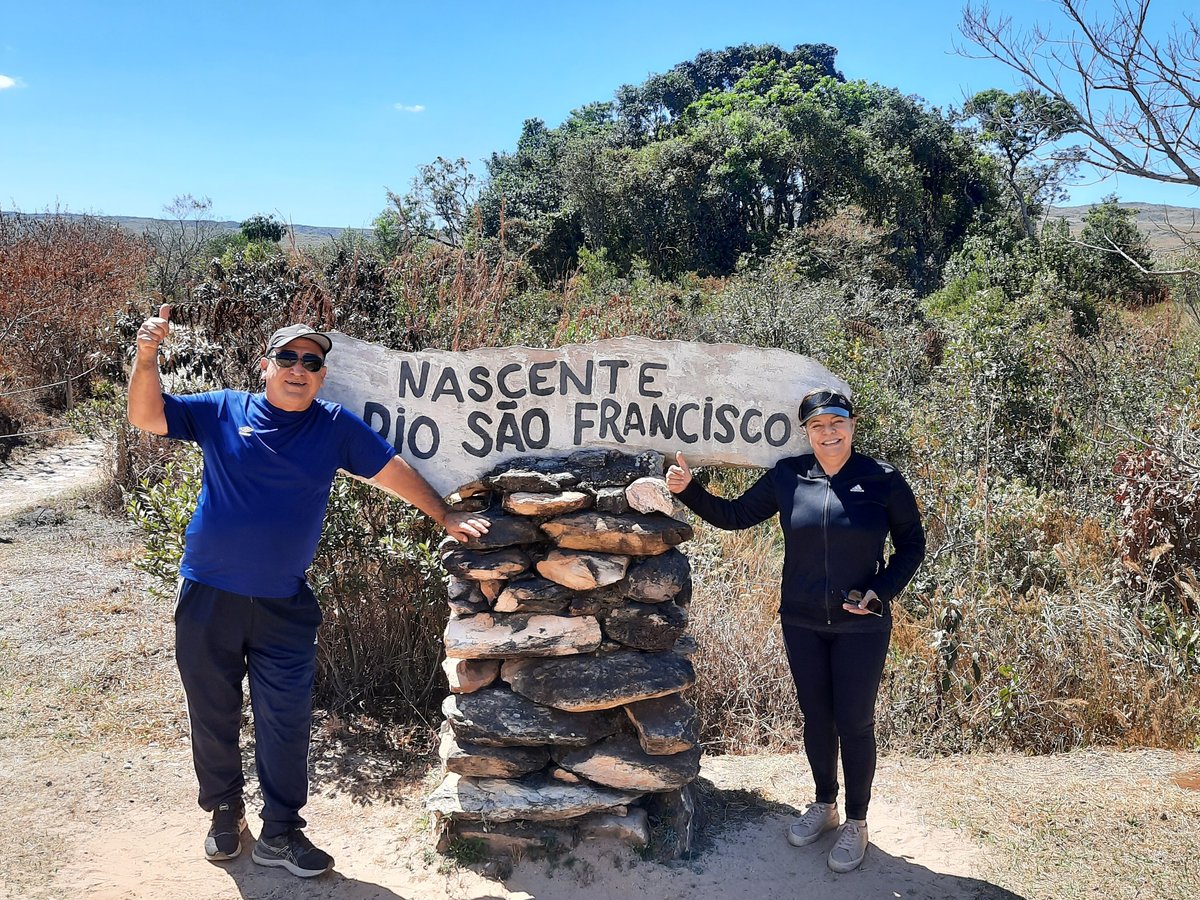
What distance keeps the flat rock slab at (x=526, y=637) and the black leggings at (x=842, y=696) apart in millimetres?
689

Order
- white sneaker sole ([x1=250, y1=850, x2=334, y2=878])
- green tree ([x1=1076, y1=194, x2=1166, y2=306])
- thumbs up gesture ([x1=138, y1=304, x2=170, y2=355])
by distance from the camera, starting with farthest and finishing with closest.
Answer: green tree ([x1=1076, y1=194, x2=1166, y2=306]), white sneaker sole ([x1=250, y1=850, x2=334, y2=878]), thumbs up gesture ([x1=138, y1=304, x2=170, y2=355])

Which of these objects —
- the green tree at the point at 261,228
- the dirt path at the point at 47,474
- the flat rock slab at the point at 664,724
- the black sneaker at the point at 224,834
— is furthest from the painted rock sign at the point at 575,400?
the green tree at the point at 261,228

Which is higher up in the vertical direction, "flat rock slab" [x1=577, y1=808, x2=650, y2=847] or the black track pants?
the black track pants

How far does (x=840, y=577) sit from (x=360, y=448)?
162cm

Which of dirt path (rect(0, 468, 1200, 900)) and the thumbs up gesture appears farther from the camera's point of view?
dirt path (rect(0, 468, 1200, 900))

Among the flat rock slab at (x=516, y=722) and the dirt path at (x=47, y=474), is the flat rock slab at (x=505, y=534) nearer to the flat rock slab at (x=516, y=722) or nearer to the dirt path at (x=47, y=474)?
the flat rock slab at (x=516, y=722)

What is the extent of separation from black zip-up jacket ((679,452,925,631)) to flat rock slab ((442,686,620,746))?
2.52 ft

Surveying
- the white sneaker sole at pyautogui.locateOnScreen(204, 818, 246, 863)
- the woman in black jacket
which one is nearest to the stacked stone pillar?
the woman in black jacket

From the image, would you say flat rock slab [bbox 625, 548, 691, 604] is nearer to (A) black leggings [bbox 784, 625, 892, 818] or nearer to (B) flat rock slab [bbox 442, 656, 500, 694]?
(A) black leggings [bbox 784, 625, 892, 818]

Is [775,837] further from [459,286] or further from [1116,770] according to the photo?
[459,286]

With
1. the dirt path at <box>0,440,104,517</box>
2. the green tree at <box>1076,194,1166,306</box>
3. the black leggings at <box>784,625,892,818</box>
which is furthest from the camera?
the green tree at <box>1076,194,1166,306</box>

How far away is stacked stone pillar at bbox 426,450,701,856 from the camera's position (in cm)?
302

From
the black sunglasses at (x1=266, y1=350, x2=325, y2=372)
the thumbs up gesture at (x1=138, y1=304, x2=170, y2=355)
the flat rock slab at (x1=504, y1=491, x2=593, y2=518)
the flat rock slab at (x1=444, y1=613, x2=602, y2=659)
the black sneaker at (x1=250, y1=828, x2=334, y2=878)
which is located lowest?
the black sneaker at (x1=250, y1=828, x2=334, y2=878)

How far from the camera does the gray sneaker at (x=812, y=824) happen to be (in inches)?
123
